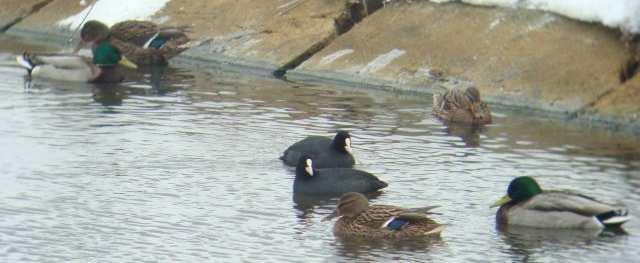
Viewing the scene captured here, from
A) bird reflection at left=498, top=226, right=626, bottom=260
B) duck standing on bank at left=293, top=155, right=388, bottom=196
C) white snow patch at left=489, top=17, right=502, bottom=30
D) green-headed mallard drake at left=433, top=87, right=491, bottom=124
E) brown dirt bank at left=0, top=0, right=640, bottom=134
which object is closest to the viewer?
bird reflection at left=498, top=226, right=626, bottom=260

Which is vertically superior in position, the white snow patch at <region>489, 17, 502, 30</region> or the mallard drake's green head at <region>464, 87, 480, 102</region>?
the white snow patch at <region>489, 17, 502, 30</region>

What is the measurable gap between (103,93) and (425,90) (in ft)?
12.9

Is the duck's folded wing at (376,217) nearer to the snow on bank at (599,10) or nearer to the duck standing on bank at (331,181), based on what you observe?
the duck standing on bank at (331,181)

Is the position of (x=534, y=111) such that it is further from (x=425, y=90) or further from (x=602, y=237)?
(x=602, y=237)

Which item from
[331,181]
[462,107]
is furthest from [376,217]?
[462,107]

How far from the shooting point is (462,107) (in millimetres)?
18953

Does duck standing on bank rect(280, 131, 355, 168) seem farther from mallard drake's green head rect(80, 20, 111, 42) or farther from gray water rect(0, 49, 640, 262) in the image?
mallard drake's green head rect(80, 20, 111, 42)

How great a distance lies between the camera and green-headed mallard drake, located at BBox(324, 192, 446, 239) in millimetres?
13445

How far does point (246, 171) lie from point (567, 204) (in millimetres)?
3349

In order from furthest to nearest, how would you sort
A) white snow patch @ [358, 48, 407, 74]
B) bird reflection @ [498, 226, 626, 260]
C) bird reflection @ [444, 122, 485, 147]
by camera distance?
white snow patch @ [358, 48, 407, 74], bird reflection @ [444, 122, 485, 147], bird reflection @ [498, 226, 626, 260]

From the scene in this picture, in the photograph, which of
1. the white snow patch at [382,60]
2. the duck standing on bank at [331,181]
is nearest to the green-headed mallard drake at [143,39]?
the white snow patch at [382,60]

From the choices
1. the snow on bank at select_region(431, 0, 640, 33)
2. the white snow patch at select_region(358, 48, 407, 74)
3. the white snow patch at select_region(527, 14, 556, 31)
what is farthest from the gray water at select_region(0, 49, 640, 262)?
the snow on bank at select_region(431, 0, 640, 33)

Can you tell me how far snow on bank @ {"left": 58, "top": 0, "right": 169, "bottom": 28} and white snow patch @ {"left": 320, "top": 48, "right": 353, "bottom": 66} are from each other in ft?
14.6

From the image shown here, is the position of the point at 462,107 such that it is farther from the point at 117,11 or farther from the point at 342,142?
the point at 117,11
